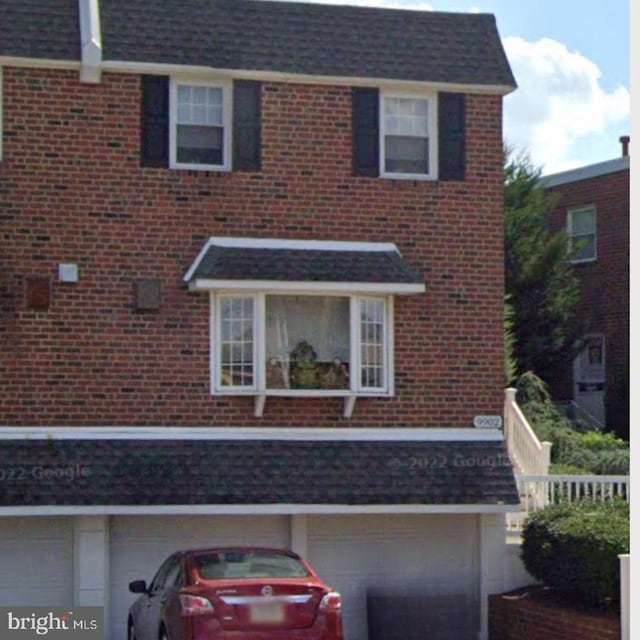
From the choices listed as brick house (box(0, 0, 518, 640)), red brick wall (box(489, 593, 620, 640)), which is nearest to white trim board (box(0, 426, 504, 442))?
brick house (box(0, 0, 518, 640))

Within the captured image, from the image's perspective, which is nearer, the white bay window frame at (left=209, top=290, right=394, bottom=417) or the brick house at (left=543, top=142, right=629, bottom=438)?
the white bay window frame at (left=209, top=290, right=394, bottom=417)

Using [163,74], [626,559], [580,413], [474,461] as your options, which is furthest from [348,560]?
[580,413]

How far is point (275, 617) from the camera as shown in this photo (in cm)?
1273

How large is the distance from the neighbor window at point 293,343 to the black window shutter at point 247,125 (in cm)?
183

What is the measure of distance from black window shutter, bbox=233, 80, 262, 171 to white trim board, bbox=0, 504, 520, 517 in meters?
4.45

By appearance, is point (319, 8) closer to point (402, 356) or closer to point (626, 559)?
point (402, 356)

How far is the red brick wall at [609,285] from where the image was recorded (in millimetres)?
29386

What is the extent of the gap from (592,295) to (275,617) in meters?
19.4

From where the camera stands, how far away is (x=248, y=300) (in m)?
18.1

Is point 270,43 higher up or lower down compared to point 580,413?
higher up

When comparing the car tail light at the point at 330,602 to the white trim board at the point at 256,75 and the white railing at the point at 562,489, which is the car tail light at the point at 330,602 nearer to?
the white railing at the point at 562,489

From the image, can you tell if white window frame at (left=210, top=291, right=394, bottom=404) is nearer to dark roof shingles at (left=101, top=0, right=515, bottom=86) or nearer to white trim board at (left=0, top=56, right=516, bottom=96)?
white trim board at (left=0, top=56, right=516, bottom=96)

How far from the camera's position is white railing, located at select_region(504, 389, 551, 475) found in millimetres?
20855

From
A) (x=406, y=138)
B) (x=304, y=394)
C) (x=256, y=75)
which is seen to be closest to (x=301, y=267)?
(x=304, y=394)
